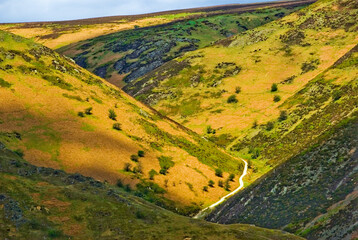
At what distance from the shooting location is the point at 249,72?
15900 centimetres

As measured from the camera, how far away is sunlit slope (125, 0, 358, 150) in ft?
430

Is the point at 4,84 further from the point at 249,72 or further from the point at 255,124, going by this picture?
the point at 249,72

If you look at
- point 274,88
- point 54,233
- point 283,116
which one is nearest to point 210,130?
point 283,116

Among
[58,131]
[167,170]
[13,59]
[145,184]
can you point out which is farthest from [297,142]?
[13,59]

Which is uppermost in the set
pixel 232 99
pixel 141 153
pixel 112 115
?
pixel 112 115

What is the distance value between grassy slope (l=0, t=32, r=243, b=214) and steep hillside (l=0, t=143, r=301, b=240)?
2292 cm

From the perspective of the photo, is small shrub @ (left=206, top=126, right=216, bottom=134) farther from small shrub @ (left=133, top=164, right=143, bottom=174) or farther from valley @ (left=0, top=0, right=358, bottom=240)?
small shrub @ (left=133, top=164, right=143, bottom=174)

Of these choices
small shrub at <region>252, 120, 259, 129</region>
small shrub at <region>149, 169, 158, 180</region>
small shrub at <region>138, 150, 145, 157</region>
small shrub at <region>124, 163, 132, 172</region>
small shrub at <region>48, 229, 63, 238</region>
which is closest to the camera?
small shrub at <region>48, 229, 63, 238</region>

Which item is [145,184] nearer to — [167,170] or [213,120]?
[167,170]

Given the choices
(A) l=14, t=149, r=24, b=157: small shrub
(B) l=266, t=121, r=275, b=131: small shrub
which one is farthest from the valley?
(A) l=14, t=149, r=24, b=157: small shrub

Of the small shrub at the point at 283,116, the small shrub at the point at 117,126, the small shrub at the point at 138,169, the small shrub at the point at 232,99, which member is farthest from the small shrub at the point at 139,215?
the small shrub at the point at 232,99

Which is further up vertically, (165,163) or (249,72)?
(249,72)

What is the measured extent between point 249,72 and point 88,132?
102 m

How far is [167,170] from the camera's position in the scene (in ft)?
239
